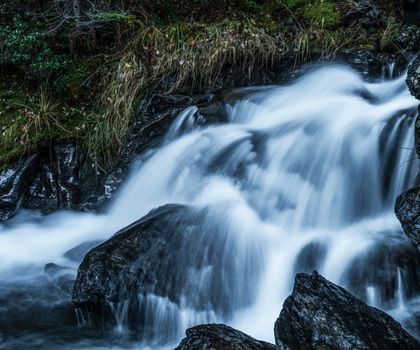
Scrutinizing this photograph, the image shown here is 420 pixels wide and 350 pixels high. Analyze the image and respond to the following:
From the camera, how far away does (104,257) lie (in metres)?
4.20

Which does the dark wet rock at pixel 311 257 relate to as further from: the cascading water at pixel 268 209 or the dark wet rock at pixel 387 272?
the dark wet rock at pixel 387 272

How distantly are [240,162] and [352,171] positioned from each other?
1286 millimetres

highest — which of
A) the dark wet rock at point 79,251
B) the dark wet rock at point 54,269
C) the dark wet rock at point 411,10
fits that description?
the dark wet rock at point 411,10

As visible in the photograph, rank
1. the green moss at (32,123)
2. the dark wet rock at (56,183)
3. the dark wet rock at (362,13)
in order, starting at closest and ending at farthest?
the dark wet rock at (56,183), the green moss at (32,123), the dark wet rock at (362,13)

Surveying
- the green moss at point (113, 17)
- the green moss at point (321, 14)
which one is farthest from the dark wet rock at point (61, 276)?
the green moss at point (321, 14)

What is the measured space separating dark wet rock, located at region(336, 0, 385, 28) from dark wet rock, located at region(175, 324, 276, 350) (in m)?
6.28

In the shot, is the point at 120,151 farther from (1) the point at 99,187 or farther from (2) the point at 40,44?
(2) the point at 40,44

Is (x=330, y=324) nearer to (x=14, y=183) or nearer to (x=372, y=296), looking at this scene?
(x=372, y=296)

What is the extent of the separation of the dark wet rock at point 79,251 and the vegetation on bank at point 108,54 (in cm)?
127

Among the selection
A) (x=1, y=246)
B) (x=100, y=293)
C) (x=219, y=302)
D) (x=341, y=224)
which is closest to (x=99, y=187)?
(x=1, y=246)

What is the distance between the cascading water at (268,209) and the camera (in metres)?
4.11

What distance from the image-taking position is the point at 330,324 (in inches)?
117

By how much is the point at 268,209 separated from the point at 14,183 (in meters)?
3.17

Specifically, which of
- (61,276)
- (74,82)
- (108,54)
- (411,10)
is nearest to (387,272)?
(61,276)
